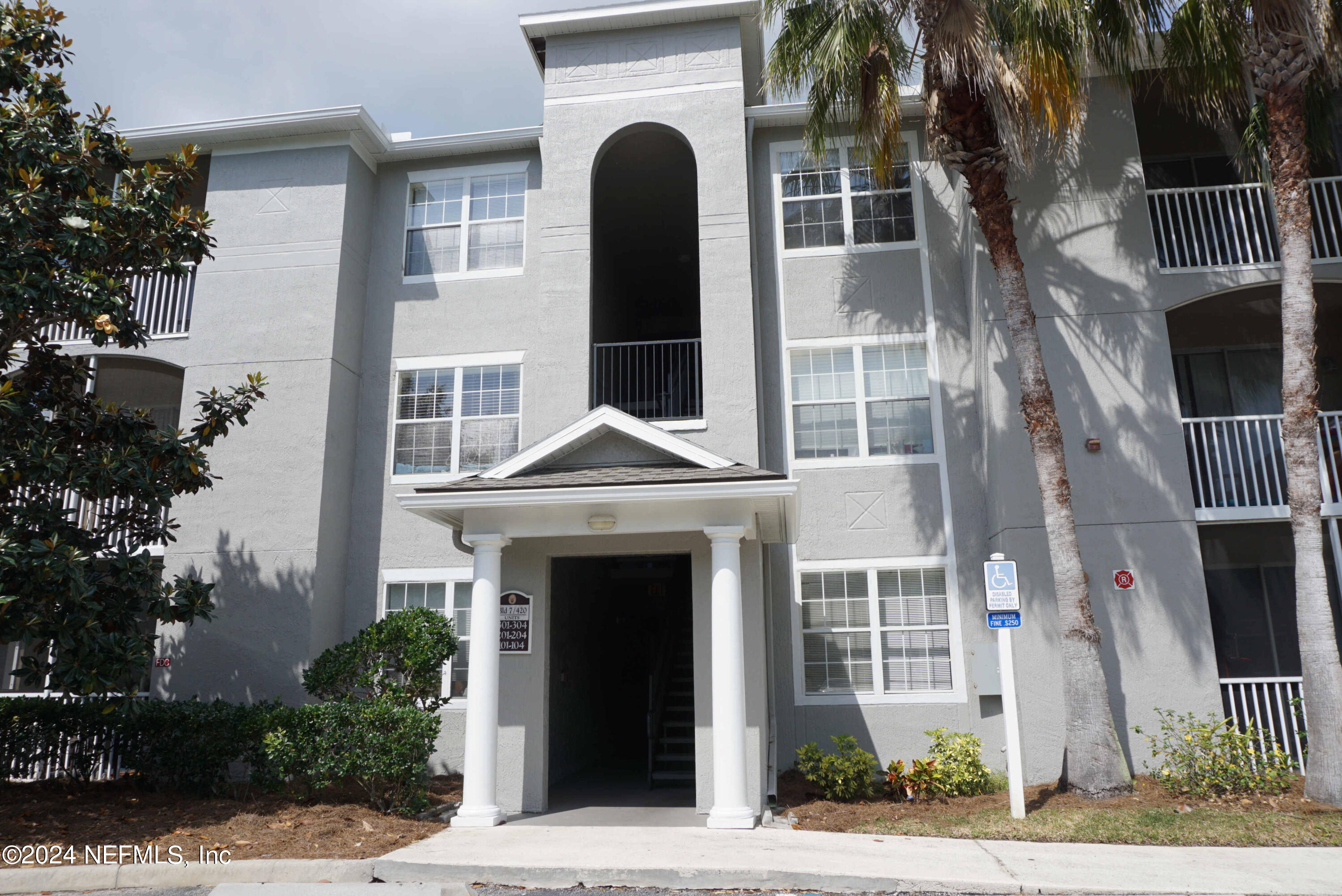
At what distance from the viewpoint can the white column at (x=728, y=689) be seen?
350 inches

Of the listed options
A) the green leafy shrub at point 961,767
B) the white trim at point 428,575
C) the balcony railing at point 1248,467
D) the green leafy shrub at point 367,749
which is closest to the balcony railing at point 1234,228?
the balcony railing at point 1248,467

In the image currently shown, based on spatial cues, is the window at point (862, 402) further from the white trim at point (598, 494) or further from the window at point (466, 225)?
the window at point (466, 225)

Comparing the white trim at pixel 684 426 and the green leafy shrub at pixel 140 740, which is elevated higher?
the white trim at pixel 684 426

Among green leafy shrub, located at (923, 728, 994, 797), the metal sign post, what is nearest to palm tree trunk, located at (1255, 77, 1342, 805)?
the metal sign post

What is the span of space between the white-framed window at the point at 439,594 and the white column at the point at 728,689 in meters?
4.76

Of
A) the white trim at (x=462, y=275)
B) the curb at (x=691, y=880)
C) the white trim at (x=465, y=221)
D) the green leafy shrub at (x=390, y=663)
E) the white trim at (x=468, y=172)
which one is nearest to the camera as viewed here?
the curb at (x=691, y=880)

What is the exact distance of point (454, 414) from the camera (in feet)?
45.1

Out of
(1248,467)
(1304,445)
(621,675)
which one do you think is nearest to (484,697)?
(621,675)

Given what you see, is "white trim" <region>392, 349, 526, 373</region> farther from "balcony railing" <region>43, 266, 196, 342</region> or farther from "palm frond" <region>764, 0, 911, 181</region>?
"palm frond" <region>764, 0, 911, 181</region>

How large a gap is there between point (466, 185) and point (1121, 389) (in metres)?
10.3

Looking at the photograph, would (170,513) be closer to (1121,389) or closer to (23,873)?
(23,873)

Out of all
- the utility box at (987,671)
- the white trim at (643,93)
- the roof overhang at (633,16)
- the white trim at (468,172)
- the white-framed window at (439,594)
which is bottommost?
the utility box at (987,671)

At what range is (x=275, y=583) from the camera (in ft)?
41.1

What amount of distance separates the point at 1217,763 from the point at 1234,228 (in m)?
7.21
